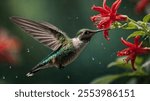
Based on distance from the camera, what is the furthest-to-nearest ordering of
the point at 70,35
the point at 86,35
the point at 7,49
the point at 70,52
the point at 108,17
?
the point at 70,35, the point at 7,49, the point at 70,52, the point at 86,35, the point at 108,17

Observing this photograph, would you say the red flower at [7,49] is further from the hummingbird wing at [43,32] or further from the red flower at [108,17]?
the red flower at [108,17]

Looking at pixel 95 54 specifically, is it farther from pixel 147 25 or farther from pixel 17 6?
pixel 147 25

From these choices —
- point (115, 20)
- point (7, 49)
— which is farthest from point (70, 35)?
point (115, 20)

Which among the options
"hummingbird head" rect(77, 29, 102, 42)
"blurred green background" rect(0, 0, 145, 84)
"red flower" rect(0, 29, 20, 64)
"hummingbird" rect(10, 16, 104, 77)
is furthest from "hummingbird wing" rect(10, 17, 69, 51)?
"blurred green background" rect(0, 0, 145, 84)

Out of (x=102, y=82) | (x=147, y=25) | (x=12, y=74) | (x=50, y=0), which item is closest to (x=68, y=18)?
(x=50, y=0)

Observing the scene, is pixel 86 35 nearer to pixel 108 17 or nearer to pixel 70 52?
pixel 70 52

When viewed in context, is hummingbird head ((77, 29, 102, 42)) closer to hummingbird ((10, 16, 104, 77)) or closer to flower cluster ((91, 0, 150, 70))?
hummingbird ((10, 16, 104, 77))
